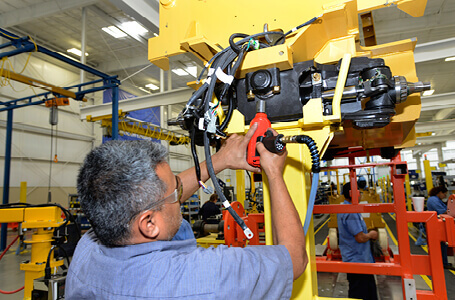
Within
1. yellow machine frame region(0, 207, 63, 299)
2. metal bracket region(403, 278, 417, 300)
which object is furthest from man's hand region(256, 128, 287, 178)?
yellow machine frame region(0, 207, 63, 299)

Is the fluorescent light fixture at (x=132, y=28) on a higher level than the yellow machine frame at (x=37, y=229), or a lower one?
higher

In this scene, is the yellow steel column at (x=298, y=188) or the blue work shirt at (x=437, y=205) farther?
the blue work shirt at (x=437, y=205)

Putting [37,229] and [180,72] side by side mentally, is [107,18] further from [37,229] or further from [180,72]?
[37,229]

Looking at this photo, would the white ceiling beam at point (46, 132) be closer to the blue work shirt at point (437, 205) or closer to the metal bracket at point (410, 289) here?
the metal bracket at point (410, 289)

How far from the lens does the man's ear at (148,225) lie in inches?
39.4

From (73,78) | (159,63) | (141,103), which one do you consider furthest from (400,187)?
(73,78)

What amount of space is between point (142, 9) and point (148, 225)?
3.10 m

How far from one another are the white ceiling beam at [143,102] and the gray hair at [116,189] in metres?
6.04

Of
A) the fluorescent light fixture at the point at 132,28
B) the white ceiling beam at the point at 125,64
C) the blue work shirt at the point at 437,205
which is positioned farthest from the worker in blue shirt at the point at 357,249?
the white ceiling beam at the point at 125,64

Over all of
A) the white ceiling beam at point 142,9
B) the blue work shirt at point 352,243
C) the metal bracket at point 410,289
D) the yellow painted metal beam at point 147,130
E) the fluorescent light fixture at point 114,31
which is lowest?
the metal bracket at point 410,289

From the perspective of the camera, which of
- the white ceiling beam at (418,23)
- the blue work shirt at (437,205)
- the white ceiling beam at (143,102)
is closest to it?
the blue work shirt at (437,205)

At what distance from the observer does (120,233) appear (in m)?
0.98

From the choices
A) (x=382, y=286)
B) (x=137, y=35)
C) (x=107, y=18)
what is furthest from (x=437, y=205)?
(x=107, y=18)

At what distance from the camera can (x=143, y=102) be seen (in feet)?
24.9
